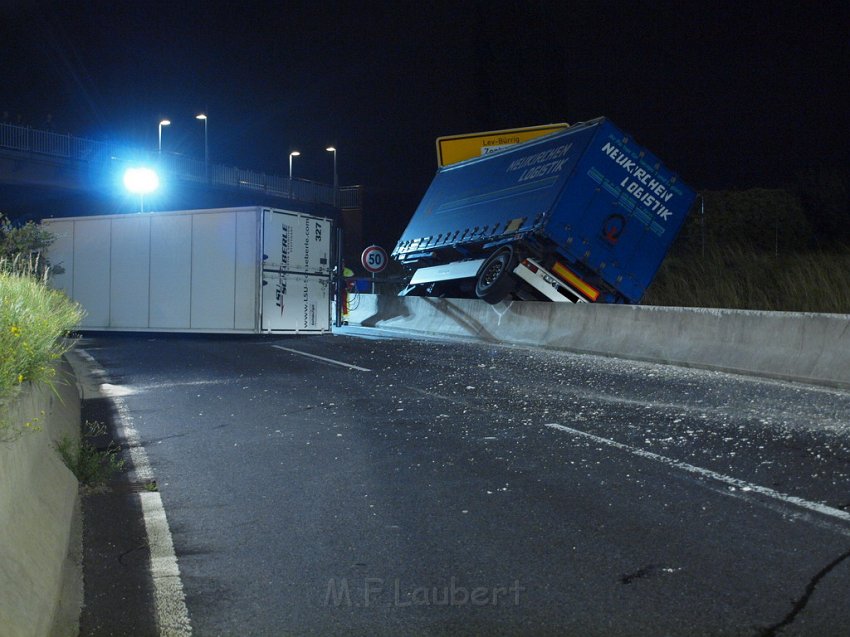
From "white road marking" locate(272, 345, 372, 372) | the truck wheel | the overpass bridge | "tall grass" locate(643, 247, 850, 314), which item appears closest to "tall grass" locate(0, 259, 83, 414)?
"white road marking" locate(272, 345, 372, 372)

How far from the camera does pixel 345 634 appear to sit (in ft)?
13.9

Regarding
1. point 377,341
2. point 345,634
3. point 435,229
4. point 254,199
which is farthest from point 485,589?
point 254,199

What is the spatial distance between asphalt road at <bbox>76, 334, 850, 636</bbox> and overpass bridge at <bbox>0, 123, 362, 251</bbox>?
115ft

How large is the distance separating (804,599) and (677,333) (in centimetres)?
1047

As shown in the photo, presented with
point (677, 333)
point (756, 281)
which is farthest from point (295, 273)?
point (756, 281)

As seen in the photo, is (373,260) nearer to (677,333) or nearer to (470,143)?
(470,143)

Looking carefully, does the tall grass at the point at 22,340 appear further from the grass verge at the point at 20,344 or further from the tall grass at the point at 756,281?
the tall grass at the point at 756,281

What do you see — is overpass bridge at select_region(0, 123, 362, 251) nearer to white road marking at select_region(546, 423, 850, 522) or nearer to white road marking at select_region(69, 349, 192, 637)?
white road marking at select_region(69, 349, 192, 637)

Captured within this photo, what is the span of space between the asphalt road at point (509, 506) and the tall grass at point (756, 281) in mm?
5371

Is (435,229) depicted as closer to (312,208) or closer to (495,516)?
(495,516)

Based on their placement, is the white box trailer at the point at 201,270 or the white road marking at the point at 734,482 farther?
the white box trailer at the point at 201,270

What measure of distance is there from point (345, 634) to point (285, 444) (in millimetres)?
4488

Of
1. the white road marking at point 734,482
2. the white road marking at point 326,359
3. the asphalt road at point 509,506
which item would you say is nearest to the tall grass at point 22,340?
the asphalt road at point 509,506

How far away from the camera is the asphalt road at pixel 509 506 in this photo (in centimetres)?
448
